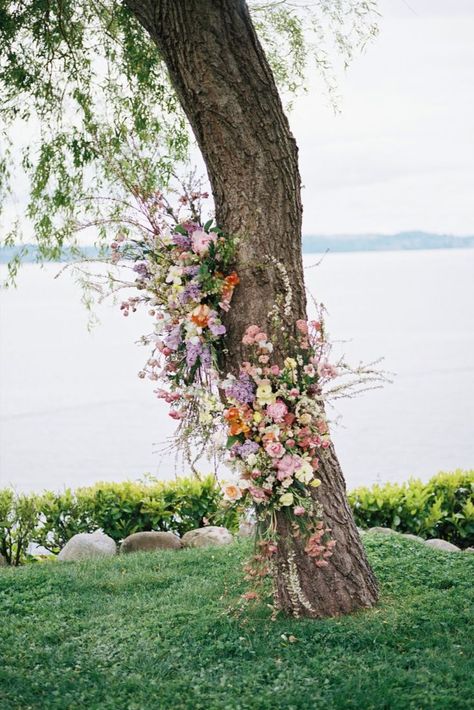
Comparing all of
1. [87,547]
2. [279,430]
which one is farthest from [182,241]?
[87,547]

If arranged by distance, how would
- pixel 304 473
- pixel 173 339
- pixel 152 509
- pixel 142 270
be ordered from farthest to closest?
pixel 152 509 → pixel 142 270 → pixel 173 339 → pixel 304 473

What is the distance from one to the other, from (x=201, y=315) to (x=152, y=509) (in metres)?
2.86

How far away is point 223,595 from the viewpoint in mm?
4836

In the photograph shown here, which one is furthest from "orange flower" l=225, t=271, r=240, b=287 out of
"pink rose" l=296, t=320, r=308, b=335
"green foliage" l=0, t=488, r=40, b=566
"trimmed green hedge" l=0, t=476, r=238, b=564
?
"green foliage" l=0, t=488, r=40, b=566

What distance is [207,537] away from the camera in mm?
6332

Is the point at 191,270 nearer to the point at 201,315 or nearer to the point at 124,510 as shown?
the point at 201,315

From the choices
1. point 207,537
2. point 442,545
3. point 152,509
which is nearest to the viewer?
point 442,545

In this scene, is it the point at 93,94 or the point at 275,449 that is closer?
the point at 275,449

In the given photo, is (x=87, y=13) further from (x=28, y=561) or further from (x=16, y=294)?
(x=16, y=294)

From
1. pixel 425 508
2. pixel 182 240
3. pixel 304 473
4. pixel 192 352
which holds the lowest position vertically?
pixel 425 508

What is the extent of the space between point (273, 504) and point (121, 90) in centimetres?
367

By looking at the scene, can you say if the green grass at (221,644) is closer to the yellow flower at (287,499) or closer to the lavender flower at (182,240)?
the yellow flower at (287,499)

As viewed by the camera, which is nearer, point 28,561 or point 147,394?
point 28,561

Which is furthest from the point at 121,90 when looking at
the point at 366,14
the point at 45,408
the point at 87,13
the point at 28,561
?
the point at 45,408
